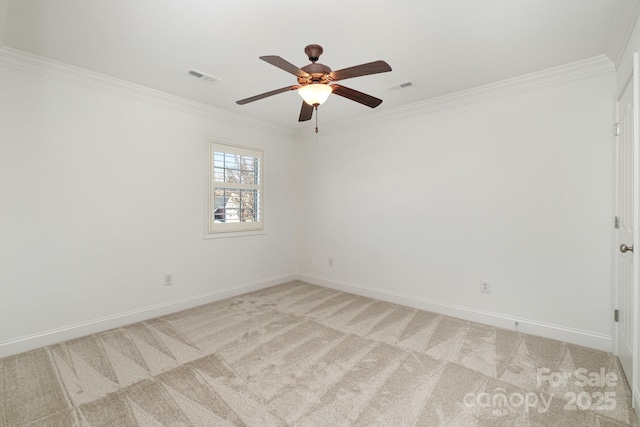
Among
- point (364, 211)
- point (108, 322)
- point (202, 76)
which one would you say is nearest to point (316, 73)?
point (202, 76)

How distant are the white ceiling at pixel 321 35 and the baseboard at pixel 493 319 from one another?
2466 mm

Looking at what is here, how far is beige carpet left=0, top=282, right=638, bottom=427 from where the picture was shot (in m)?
1.82

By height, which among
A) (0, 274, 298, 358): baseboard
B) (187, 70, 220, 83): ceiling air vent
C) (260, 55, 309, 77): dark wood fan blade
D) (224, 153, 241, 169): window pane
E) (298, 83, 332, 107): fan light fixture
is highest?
(187, 70, 220, 83): ceiling air vent

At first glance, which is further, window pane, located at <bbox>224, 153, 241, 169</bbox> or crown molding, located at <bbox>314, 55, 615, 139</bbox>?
window pane, located at <bbox>224, 153, 241, 169</bbox>

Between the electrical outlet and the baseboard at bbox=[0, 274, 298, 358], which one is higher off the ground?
the electrical outlet

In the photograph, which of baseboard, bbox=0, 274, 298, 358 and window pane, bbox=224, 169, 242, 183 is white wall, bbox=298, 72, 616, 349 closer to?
window pane, bbox=224, 169, 242, 183

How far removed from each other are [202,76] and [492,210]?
3.39 m

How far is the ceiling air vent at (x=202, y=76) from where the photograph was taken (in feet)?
9.49

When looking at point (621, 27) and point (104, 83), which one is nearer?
point (621, 27)

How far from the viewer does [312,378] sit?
2.21m

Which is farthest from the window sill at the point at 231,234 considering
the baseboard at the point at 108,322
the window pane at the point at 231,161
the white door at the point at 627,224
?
the white door at the point at 627,224

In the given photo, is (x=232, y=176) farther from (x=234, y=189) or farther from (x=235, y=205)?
(x=235, y=205)

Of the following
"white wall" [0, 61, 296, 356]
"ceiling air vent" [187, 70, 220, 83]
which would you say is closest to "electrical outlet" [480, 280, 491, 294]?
"white wall" [0, 61, 296, 356]

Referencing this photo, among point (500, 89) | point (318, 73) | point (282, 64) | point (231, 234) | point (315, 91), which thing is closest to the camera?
point (282, 64)
